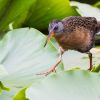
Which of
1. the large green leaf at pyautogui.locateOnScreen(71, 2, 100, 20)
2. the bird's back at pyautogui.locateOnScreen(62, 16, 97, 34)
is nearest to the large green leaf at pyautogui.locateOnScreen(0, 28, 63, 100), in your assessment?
the bird's back at pyautogui.locateOnScreen(62, 16, 97, 34)

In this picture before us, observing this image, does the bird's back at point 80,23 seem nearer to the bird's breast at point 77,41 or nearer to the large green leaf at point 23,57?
the bird's breast at point 77,41

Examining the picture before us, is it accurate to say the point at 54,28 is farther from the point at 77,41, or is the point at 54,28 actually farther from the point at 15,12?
the point at 15,12

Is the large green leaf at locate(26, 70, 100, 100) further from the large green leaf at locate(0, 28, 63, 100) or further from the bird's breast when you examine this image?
the bird's breast

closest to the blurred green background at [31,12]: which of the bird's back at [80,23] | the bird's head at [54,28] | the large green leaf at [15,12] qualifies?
the large green leaf at [15,12]

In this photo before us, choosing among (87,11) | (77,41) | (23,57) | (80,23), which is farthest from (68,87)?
(87,11)

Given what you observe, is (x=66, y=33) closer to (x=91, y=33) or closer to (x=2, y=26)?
(x=91, y=33)
